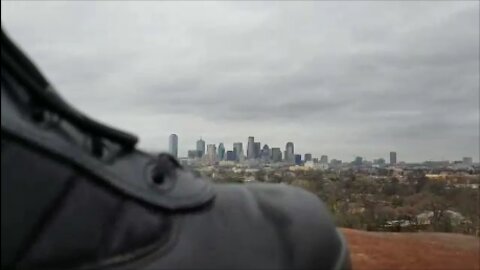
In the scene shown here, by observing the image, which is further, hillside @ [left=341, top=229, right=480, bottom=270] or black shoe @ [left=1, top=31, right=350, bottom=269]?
hillside @ [left=341, top=229, right=480, bottom=270]

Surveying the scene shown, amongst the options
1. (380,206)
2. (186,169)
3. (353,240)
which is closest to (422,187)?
(380,206)

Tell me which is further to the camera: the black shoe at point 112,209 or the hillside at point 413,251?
the hillside at point 413,251

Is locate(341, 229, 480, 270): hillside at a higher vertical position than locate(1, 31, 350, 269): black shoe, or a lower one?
lower

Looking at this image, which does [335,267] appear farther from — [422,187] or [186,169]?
[422,187]

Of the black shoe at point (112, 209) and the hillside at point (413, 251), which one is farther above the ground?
the black shoe at point (112, 209)

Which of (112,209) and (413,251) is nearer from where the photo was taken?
(112,209)
